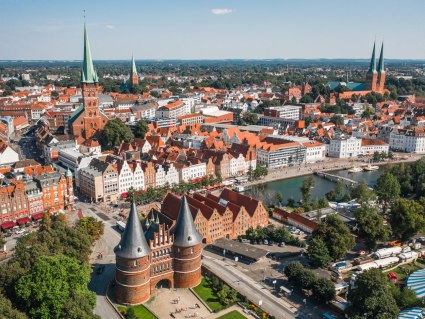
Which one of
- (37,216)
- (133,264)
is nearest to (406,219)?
(133,264)

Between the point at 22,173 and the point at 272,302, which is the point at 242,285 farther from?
the point at 22,173

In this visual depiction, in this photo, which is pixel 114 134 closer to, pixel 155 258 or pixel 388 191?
pixel 388 191

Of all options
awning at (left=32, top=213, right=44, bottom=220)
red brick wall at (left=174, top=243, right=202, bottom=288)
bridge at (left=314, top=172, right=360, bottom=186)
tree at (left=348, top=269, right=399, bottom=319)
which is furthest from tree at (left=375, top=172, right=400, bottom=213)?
awning at (left=32, top=213, right=44, bottom=220)

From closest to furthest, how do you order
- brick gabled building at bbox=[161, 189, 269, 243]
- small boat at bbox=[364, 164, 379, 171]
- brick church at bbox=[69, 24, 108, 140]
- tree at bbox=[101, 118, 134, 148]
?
brick gabled building at bbox=[161, 189, 269, 243]
small boat at bbox=[364, 164, 379, 171]
tree at bbox=[101, 118, 134, 148]
brick church at bbox=[69, 24, 108, 140]

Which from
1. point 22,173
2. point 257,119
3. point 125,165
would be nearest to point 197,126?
point 257,119

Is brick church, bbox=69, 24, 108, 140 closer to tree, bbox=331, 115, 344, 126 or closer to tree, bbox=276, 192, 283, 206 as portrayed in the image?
tree, bbox=276, 192, 283, 206
